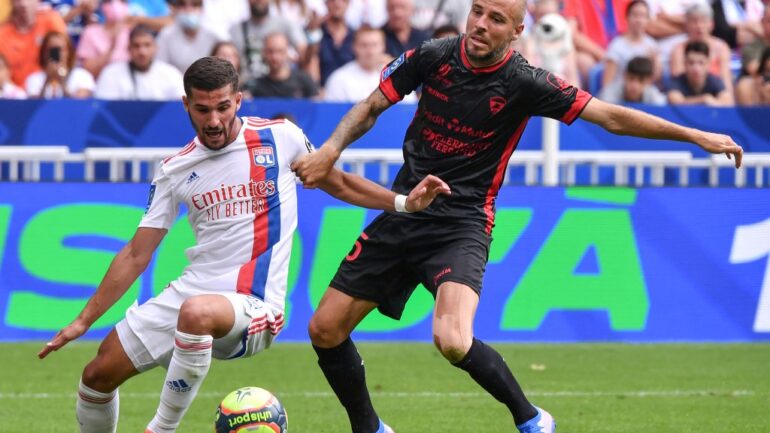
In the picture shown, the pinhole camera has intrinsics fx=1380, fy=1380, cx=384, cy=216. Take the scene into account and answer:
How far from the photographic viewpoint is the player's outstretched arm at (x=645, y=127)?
21.3 feet

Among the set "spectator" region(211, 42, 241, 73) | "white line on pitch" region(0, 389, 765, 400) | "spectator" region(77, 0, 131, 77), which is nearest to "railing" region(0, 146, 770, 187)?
"spectator" region(211, 42, 241, 73)

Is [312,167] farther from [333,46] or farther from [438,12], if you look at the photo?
[438,12]

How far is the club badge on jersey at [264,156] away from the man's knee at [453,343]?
1159mm

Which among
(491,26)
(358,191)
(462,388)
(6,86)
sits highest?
(491,26)

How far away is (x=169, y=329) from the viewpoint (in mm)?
6527

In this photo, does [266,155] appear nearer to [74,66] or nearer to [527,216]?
[527,216]

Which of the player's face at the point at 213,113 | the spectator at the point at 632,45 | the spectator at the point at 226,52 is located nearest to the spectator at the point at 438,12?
the spectator at the point at 632,45

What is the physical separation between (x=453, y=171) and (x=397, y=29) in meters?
8.10

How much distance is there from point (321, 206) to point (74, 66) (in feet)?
13.2

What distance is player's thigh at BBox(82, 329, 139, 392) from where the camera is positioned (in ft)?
21.1

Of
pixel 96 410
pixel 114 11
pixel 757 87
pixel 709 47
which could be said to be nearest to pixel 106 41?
pixel 114 11

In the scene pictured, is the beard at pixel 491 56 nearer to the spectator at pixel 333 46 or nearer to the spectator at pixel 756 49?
the spectator at pixel 333 46

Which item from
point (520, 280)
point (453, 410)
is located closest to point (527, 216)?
point (520, 280)

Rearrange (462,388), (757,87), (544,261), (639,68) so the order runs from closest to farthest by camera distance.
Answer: (462,388), (544,261), (639,68), (757,87)
